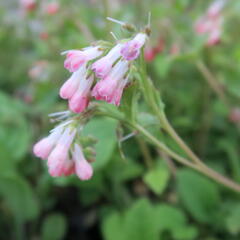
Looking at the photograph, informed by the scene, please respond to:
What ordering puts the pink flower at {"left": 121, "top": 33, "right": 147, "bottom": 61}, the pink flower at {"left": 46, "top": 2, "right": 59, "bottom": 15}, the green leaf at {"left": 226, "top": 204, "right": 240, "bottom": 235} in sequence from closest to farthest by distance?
1. the pink flower at {"left": 121, "top": 33, "right": 147, "bottom": 61}
2. the green leaf at {"left": 226, "top": 204, "right": 240, "bottom": 235}
3. the pink flower at {"left": 46, "top": 2, "right": 59, "bottom": 15}

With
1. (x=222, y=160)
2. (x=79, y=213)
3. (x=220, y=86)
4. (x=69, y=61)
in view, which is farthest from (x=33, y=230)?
(x=69, y=61)

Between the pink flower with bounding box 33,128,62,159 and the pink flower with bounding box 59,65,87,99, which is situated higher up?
the pink flower with bounding box 59,65,87,99

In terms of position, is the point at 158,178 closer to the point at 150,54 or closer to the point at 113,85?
the point at 150,54

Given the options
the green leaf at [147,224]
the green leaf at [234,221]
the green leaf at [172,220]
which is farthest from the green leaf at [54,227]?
the green leaf at [234,221]

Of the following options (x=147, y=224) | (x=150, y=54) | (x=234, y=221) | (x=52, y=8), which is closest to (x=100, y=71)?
(x=147, y=224)

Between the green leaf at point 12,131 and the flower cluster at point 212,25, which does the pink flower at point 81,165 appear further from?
the flower cluster at point 212,25

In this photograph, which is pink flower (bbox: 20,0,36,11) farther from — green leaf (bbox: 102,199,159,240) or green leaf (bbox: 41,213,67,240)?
green leaf (bbox: 102,199,159,240)

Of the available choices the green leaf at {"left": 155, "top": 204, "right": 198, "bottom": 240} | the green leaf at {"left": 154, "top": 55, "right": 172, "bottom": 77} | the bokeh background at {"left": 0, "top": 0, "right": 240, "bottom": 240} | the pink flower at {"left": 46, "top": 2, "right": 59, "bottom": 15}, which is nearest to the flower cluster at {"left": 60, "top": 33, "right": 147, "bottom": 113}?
the bokeh background at {"left": 0, "top": 0, "right": 240, "bottom": 240}
